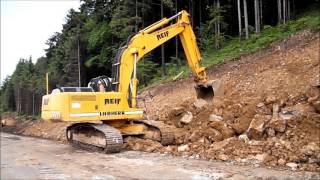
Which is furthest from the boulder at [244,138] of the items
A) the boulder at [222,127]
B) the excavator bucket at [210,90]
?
the excavator bucket at [210,90]

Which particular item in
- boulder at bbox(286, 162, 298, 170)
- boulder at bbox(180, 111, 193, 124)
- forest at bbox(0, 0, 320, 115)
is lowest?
boulder at bbox(286, 162, 298, 170)

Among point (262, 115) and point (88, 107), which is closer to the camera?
point (262, 115)

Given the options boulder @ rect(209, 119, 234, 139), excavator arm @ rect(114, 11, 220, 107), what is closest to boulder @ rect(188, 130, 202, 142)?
boulder @ rect(209, 119, 234, 139)

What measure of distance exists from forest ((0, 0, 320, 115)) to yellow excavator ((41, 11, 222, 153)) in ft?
25.0

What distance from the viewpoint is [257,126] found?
38.4 feet

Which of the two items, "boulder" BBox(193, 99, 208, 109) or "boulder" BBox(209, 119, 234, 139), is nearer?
"boulder" BBox(209, 119, 234, 139)

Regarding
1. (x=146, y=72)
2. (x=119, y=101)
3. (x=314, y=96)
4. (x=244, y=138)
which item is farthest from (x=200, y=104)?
(x=146, y=72)

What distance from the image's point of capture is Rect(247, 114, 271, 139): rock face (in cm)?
1145

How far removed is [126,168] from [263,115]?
4.18 metres

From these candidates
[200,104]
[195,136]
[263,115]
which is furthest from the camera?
[200,104]

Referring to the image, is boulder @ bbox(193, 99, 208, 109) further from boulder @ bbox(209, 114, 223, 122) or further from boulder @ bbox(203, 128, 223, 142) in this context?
boulder @ bbox(203, 128, 223, 142)

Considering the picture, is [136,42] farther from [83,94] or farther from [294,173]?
[294,173]

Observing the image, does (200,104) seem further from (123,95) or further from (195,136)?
(123,95)

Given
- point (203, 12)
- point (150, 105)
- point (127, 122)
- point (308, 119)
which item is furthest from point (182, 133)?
point (203, 12)
